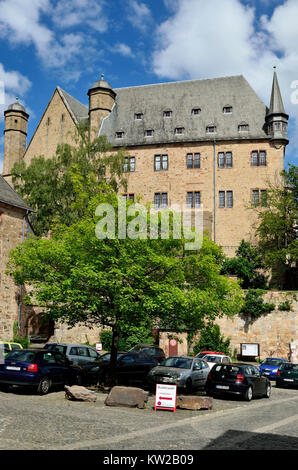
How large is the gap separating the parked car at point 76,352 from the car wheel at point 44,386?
418 cm

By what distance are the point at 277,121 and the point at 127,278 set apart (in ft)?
109

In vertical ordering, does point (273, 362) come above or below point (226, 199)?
below

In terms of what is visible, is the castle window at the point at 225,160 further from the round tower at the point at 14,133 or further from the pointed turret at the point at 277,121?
the round tower at the point at 14,133

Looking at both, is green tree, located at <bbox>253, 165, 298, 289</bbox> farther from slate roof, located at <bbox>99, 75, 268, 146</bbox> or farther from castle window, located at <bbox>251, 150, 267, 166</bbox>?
slate roof, located at <bbox>99, 75, 268, 146</bbox>

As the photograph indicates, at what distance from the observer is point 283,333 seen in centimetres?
3519

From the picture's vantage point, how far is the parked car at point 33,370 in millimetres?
15219

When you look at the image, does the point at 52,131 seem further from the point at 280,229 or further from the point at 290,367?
the point at 290,367

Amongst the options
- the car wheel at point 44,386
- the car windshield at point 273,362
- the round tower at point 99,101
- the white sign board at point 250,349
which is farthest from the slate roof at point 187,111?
the car wheel at point 44,386

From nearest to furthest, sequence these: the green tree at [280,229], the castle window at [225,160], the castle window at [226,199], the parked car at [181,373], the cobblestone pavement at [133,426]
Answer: the cobblestone pavement at [133,426] → the parked car at [181,373] → the green tree at [280,229] → the castle window at [226,199] → the castle window at [225,160]

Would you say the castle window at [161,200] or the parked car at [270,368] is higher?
the castle window at [161,200]

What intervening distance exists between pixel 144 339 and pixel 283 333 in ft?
33.5

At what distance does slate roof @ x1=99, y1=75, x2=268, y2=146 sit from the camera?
156 ft

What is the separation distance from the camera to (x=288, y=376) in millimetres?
23766

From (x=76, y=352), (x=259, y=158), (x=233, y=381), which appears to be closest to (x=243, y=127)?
(x=259, y=158)
